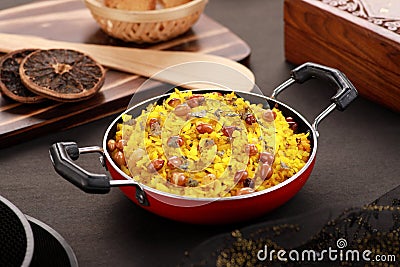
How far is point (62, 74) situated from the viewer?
1475mm

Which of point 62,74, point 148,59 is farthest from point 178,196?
point 148,59

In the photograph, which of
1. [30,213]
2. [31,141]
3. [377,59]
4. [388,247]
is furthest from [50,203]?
[377,59]

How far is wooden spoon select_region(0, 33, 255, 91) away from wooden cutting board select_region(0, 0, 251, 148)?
29mm

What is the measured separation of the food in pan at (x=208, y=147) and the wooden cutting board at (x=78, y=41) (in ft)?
0.86

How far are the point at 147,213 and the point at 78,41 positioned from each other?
0.70 meters

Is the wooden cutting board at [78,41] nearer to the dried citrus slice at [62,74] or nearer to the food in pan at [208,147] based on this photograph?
the dried citrus slice at [62,74]

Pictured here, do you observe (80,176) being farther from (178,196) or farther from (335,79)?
(335,79)

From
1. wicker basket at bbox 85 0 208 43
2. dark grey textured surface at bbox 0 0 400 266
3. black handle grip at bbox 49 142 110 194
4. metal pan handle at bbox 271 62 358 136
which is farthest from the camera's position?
wicker basket at bbox 85 0 208 43

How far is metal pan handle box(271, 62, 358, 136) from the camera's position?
1216 mm

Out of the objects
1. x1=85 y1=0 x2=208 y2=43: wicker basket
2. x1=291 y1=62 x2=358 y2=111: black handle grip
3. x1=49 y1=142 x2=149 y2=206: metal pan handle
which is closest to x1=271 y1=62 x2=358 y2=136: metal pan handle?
x1=291 y1=62 x2=358 y2=111: black handle grip

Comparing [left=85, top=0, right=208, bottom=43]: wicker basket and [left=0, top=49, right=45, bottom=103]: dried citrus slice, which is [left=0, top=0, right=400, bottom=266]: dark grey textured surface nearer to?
[left=0, top=49, right=45, bottom=103]: dried citrus slice

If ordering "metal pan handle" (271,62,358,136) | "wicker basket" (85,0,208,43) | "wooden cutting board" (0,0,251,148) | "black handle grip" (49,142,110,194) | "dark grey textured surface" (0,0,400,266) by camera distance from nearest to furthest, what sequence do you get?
"black handle grip" (49,142,110,194)
"dark grey textured surface" (0,0,400,266)
"metal pan handle" (271,62,358,136)
"wooden cutting board" (0,0,251,148)
"wicker basket" (85,0,208,43)

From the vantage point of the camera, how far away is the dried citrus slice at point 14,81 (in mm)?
1449

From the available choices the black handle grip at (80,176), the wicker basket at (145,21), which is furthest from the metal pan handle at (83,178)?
the wicker basket at (145,21)
